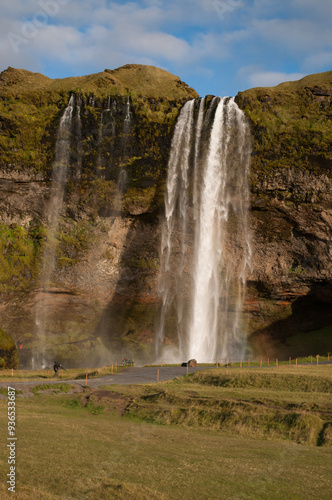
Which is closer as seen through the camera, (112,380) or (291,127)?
(112,380)

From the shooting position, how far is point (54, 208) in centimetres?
5903

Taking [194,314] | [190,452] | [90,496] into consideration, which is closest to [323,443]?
[190,452]

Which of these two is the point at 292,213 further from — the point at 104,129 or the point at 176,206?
the point at 104,129

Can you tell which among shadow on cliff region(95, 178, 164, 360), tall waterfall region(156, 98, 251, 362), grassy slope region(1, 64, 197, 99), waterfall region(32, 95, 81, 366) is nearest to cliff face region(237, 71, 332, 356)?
tall waterfall region(156, 98, 251, 362)

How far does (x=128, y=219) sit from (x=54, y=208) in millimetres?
9335

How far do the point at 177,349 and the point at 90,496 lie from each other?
166 ft

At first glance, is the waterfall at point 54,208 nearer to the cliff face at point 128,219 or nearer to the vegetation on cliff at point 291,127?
the cliff face at point 128,219

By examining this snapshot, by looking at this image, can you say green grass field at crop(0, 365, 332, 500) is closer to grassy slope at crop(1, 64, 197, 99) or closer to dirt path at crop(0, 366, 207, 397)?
dirt path at crop(0, 366, 207, 397)

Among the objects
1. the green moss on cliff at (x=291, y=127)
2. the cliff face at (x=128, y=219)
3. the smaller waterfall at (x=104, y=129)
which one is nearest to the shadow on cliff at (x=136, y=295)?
the cliff face at (x=128, y=219)

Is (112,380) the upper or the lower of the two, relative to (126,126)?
lower

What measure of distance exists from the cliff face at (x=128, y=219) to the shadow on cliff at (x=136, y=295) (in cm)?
13

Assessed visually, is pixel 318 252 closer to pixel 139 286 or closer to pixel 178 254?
pixel 178 254

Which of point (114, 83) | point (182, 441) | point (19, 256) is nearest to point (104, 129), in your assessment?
point (114, 83)

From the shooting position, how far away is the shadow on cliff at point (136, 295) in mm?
58625
